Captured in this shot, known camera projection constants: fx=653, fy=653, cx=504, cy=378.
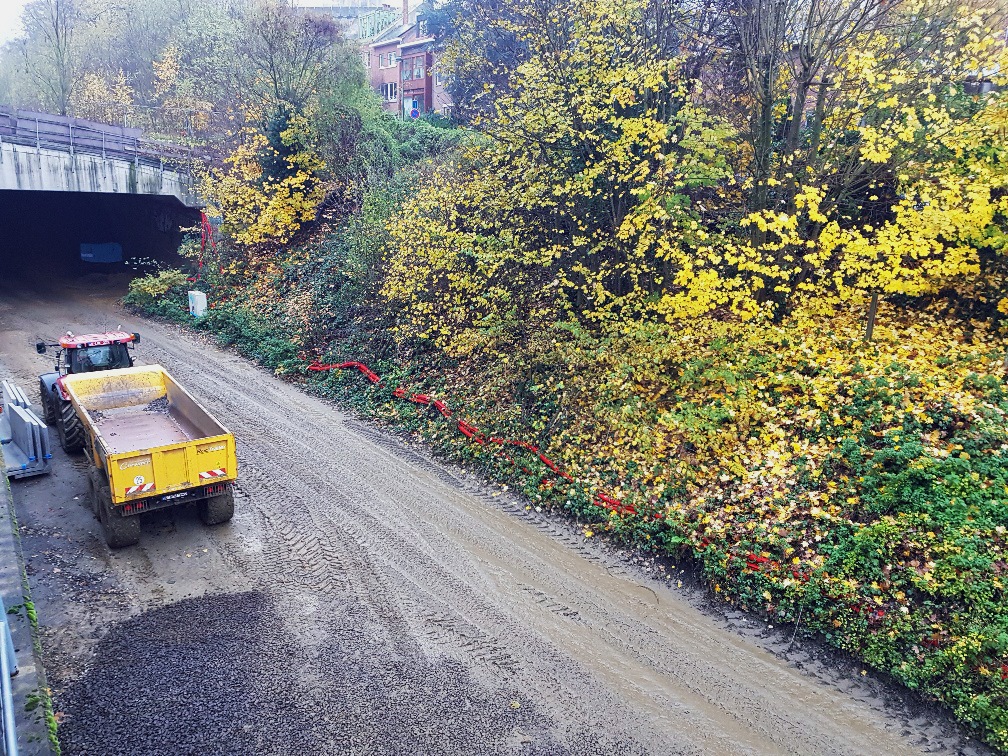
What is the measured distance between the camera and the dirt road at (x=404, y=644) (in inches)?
281

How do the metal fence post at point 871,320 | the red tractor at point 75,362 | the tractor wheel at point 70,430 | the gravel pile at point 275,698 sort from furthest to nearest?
the red tractor at point 75,362
the tractor wheel at point 70,430
the metal fence post at point 871,320
the gravel pile at point 275,698

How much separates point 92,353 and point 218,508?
20.4ft

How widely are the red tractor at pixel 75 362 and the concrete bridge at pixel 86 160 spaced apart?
12.5m

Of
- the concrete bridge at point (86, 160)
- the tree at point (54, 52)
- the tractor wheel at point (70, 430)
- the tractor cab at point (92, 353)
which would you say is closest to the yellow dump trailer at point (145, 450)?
the tractor wheel at point (70, 430)

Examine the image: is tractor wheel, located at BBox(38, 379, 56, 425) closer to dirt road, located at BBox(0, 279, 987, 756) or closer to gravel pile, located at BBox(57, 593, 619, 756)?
dirt road, located at BBox(0, 279, 987, 756)

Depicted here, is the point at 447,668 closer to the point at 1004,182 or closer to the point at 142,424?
the point at 142,424

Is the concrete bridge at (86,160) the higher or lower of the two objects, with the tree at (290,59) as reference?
lower

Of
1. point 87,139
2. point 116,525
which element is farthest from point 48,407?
point 87,139

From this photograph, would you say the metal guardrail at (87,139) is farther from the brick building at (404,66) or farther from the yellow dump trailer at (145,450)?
the brick building at (404,66)

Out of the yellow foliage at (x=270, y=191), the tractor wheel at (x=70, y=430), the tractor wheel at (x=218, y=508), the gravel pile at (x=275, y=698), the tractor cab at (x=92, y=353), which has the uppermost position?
the yellow foliage at (x=270, y=191)

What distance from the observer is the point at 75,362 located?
47.0 feet

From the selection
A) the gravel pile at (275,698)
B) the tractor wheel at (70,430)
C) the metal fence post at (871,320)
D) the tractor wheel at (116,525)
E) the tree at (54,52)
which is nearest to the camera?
the gravel pile at (275,698)

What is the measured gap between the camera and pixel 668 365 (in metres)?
12.9

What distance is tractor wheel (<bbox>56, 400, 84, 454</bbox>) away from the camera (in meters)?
13.0
